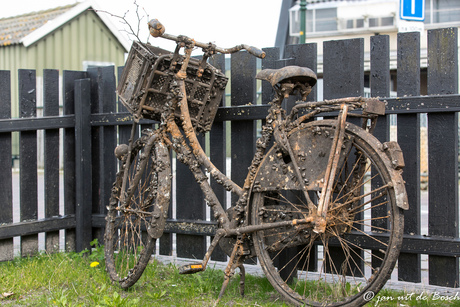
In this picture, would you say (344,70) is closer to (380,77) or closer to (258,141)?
(380,77)

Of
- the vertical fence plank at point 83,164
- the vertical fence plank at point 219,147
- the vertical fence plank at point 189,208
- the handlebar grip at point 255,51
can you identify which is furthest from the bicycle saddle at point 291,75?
the vertical fence plank at point 83,164

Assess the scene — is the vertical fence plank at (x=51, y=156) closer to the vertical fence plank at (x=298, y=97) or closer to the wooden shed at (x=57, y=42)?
the vertical fence plank at (x=298, y=97)

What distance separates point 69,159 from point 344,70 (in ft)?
9.68

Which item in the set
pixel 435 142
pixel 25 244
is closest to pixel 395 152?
pixel 435 142

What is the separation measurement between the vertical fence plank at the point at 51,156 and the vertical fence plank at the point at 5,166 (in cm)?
39

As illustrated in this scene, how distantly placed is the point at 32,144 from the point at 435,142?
3.61 meters

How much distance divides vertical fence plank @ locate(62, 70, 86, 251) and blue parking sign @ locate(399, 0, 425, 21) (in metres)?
4.71

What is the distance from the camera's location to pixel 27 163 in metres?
5.11

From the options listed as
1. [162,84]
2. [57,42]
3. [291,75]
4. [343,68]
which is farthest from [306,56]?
[57,42]

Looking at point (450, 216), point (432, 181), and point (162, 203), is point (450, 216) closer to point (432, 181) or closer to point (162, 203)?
point (432, 181)

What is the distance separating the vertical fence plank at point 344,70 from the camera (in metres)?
4.09

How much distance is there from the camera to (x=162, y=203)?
3.85 meters

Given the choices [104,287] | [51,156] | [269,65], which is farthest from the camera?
[51,156]

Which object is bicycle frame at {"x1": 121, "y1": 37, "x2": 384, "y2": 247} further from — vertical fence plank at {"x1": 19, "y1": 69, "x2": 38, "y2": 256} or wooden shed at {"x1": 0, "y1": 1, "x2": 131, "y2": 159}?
wooden shed at {"x1": 0, "y1": 1, "x2": 131, "y2": 159}
